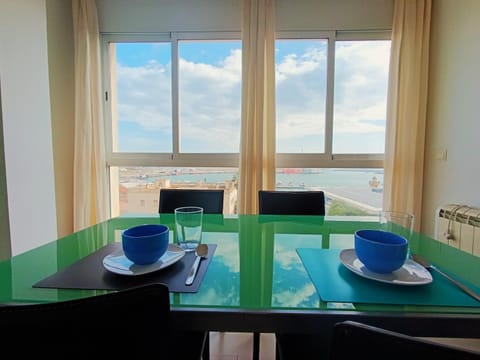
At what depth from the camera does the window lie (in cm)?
273

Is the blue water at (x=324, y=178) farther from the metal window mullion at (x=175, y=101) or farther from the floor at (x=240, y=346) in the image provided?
the floor at (x=240, y=346)

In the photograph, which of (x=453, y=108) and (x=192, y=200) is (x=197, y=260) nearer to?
(x=192, y=200)

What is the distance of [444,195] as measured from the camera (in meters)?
2.30

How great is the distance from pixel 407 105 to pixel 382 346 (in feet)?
8.70

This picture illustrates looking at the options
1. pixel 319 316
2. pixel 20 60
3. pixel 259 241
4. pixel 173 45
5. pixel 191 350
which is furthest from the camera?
pixel 173 45

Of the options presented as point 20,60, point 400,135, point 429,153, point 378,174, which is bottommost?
point 378,174

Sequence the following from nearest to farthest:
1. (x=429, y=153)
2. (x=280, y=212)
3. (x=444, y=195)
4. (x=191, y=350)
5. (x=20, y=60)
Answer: (x=191, y=350)
(x=280, y=212)
(x=20, y=60)
(x=444, y=195)
(x=429, y=153)

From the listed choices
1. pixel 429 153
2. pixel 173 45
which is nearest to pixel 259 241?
pixel 429 153

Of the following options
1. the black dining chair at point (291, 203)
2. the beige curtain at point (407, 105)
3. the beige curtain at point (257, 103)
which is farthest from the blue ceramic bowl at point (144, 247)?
the beige curtain at point (407, 105)

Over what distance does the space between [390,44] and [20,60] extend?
3.09 m

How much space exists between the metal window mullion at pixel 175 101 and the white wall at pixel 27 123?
106 cm

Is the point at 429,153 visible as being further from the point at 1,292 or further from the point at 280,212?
the point at 1,292

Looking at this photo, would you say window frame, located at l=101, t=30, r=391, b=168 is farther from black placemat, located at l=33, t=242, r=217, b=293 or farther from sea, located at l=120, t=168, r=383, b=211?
black placemat, located at l=33, t=242, r=217, b=293

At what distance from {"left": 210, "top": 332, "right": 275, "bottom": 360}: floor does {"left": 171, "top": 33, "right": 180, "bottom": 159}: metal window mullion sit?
1819 mm
